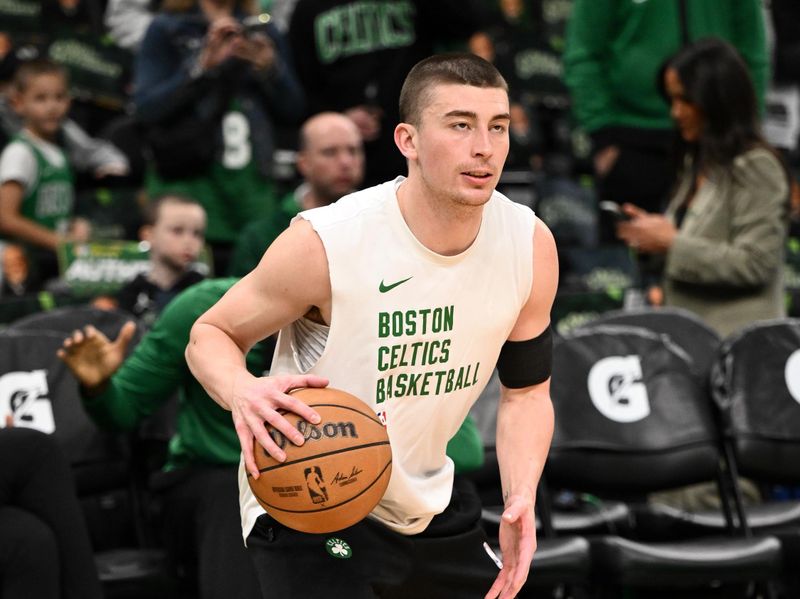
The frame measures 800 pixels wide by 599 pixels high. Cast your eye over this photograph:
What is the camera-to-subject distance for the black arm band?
3434 mm

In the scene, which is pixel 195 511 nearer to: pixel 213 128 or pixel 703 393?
pixel 703 393

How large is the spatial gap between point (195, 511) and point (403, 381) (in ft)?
4.49

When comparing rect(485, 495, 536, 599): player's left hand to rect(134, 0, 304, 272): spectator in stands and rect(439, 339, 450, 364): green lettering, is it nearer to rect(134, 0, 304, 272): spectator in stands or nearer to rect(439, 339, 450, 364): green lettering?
rect(439, 339, 450, 364): green lettering

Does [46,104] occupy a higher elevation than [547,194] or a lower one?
higher

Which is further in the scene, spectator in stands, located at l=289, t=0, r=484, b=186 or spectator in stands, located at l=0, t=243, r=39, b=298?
spectator in stands, located at l=0, t=243, r=39, b=298

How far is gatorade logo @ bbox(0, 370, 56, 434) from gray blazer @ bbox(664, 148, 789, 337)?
257 cm

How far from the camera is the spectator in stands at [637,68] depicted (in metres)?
6.67

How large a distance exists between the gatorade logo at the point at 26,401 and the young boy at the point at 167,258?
90 centimetres

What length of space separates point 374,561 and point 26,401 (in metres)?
2.14

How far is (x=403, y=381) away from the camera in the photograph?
324 cm

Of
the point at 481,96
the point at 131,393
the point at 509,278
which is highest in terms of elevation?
the point at 481,96

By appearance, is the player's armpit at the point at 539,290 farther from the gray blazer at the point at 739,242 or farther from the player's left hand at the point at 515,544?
the gray blazer at the point at 739,242

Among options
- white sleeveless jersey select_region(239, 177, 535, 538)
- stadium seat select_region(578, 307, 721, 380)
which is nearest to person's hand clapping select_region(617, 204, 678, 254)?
stadium seat select_region(578, 307, 721, 380)

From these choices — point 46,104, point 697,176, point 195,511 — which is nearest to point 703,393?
point 697,176
